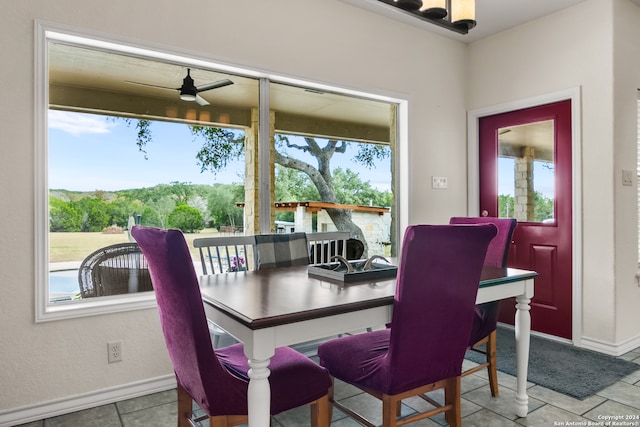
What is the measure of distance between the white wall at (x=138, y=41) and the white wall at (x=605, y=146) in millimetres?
1250

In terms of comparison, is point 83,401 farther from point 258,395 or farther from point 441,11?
point 441,11

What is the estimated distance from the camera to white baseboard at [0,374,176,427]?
2189 millimetres

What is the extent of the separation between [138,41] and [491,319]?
8.42 feet

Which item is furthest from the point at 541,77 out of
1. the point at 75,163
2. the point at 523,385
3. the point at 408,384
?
the point at 75,163

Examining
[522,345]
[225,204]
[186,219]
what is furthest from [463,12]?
[186,219]

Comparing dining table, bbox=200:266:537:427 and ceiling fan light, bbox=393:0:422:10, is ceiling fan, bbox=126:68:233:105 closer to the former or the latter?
dining table, bbox=200:266:537:427

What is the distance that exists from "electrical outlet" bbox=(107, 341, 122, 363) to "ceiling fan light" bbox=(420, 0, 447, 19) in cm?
240

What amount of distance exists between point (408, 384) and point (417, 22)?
10.6ft

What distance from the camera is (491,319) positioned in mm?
2332

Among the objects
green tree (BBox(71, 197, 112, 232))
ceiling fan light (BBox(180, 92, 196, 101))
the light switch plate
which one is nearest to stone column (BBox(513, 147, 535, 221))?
the light switch plate

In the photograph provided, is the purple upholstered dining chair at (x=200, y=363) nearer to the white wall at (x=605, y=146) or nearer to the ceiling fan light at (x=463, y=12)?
the ceiling fan light at (x=463, y=12)

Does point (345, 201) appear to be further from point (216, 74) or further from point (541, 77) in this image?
point (541, 77)

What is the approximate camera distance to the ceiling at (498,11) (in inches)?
133

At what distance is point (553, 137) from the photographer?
361 centimetres
